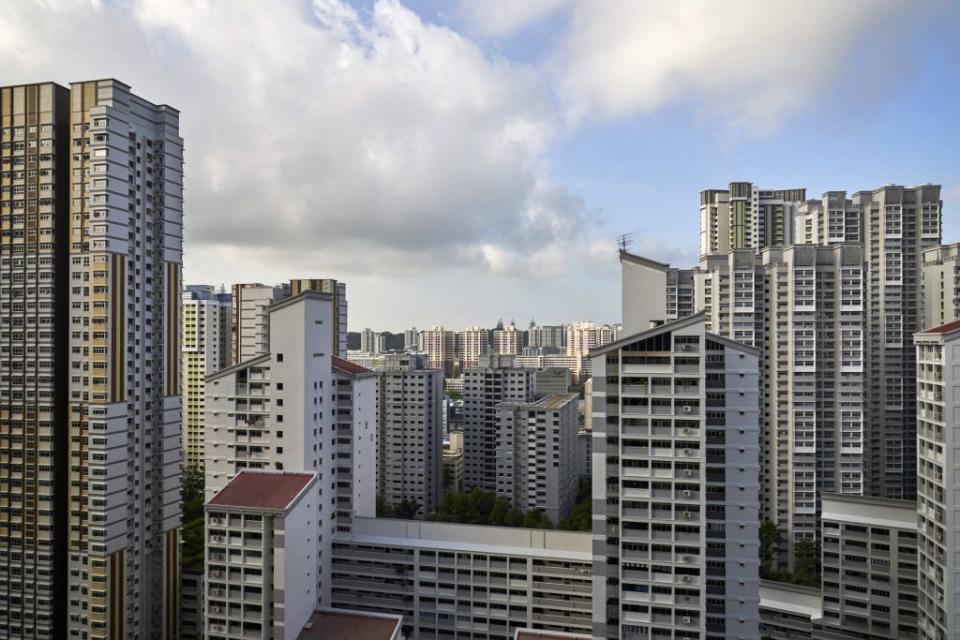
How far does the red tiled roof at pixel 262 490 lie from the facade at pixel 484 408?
33.3 meters

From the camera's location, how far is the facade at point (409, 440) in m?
47.5

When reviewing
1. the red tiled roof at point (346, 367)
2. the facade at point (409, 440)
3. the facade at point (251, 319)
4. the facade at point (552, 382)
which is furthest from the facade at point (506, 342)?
the red tiled roof at point (346, 367)

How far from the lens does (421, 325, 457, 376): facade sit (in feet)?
388

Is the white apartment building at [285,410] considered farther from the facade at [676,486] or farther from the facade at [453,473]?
the facade at [453,473]

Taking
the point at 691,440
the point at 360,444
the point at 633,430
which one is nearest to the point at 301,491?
the point at 360,444

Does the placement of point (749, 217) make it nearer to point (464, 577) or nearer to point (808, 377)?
point (808, 377)

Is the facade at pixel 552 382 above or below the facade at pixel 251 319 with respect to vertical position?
below

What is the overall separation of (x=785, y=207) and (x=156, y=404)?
5216 centimetres

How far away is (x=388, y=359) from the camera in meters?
63.2

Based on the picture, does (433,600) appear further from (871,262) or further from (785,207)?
(785,207)

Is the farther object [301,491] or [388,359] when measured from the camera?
[388,359]

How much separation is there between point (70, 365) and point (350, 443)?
1089 cm

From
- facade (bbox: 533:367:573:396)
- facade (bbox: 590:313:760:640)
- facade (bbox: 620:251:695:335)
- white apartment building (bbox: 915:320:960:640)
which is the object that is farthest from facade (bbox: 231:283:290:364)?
white apartment building (bbox: 915:320:960:640)

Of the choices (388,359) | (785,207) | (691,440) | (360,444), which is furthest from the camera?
(388,359)
